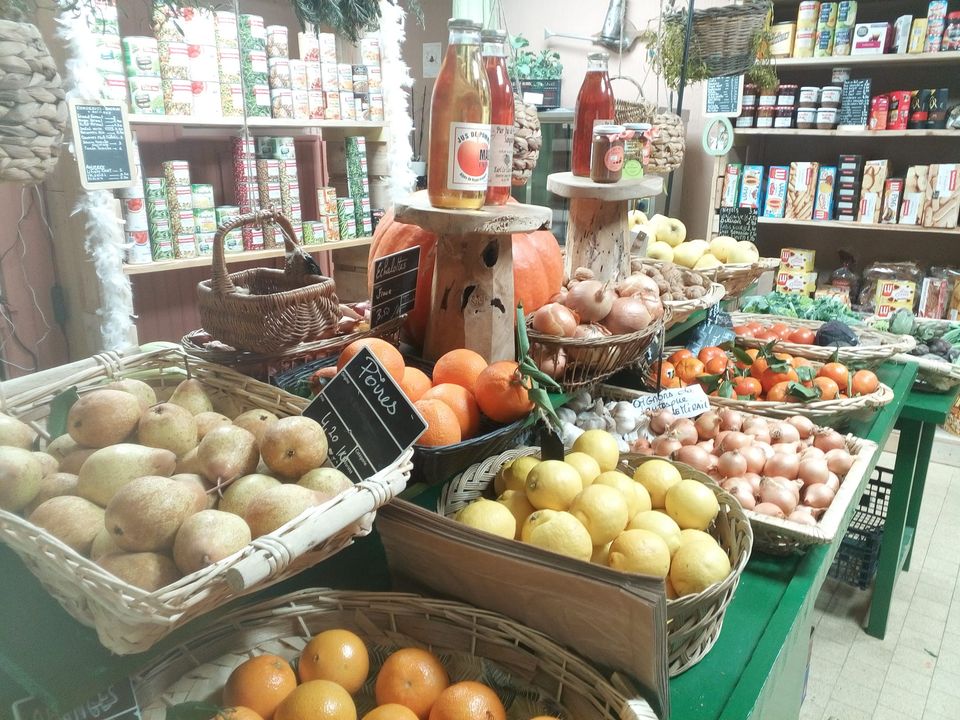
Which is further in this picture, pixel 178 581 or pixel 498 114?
pixel 498 114

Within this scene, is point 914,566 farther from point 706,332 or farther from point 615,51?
point 615,51

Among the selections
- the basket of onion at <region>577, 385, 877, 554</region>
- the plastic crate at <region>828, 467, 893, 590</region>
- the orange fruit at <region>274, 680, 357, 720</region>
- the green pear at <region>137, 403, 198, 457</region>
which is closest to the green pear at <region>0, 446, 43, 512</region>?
the green pear at <region>137, 403, 198, 457</region>

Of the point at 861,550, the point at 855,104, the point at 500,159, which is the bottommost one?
the point at 861,550

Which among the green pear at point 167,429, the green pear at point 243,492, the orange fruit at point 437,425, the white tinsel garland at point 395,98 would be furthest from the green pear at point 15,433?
the white tinsel garland at point 395,98

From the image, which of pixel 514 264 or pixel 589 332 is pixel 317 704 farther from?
pixel 514 264

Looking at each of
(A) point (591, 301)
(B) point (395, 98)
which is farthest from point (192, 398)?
(B) point (395, 98)

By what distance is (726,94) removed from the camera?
3.27 meters

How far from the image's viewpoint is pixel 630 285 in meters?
1.44

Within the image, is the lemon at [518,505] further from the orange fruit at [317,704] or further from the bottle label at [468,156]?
the bottle label at [468,156]

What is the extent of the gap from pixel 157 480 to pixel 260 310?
1.42 feet

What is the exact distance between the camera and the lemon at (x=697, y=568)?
0.93 meters

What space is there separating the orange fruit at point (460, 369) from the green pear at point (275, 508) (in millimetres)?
411

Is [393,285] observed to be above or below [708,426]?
above

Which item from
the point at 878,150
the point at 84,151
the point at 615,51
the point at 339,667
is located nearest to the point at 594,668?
the point at 339,667
